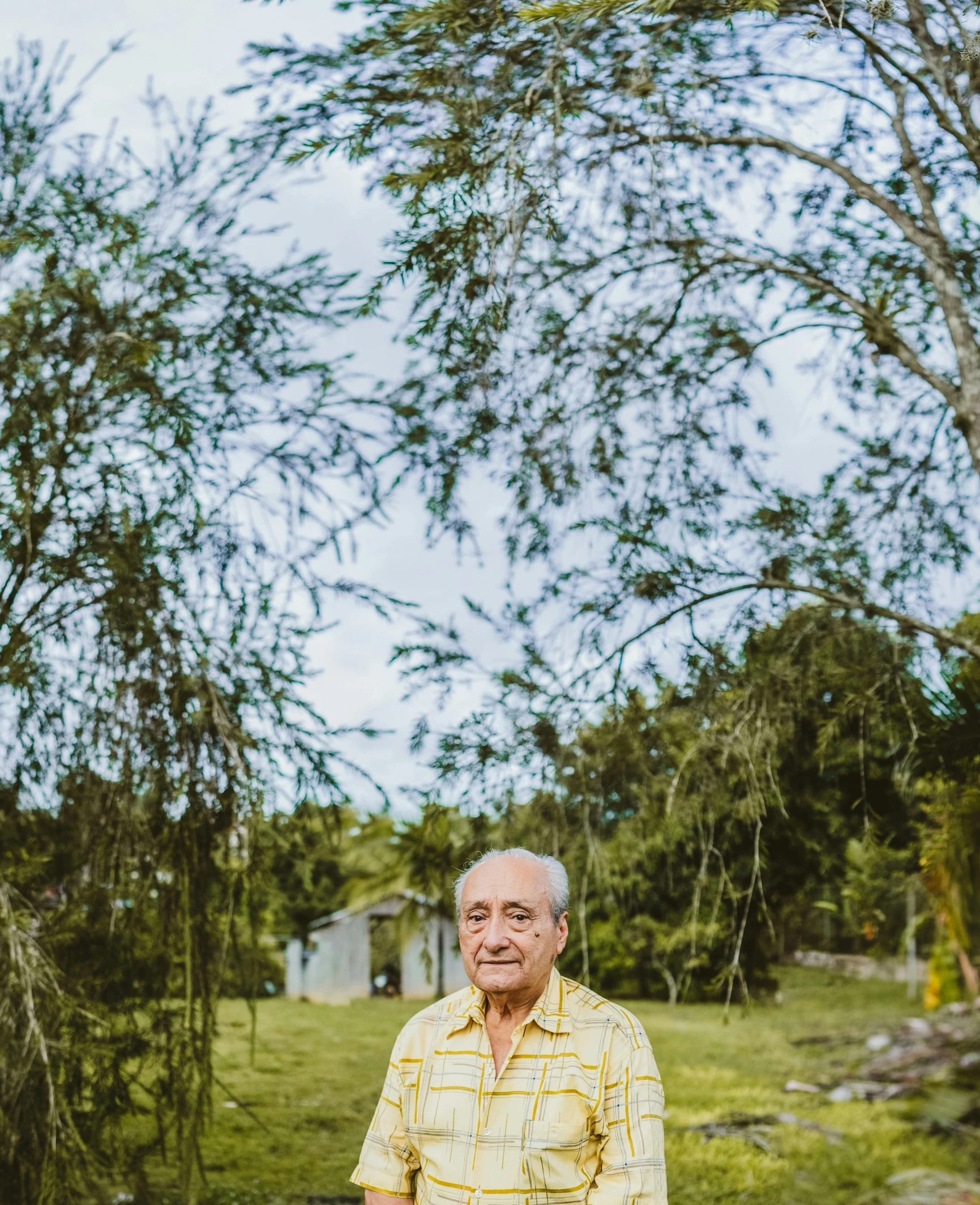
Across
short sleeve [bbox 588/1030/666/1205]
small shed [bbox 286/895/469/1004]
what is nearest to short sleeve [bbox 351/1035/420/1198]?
short sleeve [bbox 588/1030/666/1205]

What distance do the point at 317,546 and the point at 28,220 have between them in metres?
1.25

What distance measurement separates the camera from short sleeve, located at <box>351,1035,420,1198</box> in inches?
58.9

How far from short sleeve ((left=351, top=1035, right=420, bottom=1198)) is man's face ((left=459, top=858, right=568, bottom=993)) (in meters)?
0.17

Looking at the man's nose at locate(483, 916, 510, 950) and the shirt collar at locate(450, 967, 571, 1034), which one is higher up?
the man's nose at locate(483, 916, 510, 950)

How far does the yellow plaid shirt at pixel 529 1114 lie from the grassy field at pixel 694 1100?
14.9ft

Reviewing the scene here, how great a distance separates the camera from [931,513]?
12.7 feet

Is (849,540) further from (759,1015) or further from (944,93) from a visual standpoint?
(759,1015)

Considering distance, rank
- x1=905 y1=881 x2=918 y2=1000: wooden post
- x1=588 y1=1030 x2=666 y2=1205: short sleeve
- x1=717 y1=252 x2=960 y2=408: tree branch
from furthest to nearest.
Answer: x1=905 y1=881 x2=918 y2=1000: wooden post → x1=717 y1=252 x2=960 y2=408: tree branch → x1=588 y1=1030 x2=666 y2=1205: short sleeve

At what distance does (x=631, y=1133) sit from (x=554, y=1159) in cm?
10

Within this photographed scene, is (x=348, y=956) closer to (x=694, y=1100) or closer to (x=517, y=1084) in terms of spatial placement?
(x=694, y=1100)

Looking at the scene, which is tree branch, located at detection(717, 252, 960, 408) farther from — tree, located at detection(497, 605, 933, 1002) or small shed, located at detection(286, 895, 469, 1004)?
small shed, located at detection(286, 895, 469, 1004)

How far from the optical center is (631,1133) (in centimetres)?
137

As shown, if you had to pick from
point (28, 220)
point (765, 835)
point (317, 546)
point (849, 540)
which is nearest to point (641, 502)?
point (849, 540)

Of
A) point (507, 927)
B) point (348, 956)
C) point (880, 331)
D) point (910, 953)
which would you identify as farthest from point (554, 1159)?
point (910, 953)
